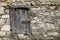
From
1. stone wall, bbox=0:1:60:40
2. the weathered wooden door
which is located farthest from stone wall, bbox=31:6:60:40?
the weathered wooden door

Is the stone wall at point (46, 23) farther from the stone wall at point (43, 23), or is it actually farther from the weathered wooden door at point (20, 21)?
the weathered wooden door at point (20, 21)

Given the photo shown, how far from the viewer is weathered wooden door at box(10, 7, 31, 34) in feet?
21.1

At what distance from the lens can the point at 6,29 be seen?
6363 millimetres

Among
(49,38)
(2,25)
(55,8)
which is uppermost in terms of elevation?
(55,8)

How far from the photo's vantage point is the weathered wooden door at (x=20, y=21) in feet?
21.1

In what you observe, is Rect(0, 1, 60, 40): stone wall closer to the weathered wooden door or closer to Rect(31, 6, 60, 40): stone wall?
Rect(31, 6, 60, 40): stone wall

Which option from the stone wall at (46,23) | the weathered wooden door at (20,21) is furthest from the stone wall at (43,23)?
the weathered wooden door at (20,21)

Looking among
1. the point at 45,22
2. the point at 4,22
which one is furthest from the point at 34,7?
the point at 4,22

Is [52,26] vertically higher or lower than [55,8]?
lower

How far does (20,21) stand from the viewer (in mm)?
6457

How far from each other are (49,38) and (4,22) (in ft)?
4.30

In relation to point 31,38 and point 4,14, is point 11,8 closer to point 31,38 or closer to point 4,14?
point 4,14

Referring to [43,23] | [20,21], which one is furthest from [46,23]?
[20,21]

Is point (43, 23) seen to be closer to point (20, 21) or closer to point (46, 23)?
point (46, 23)
